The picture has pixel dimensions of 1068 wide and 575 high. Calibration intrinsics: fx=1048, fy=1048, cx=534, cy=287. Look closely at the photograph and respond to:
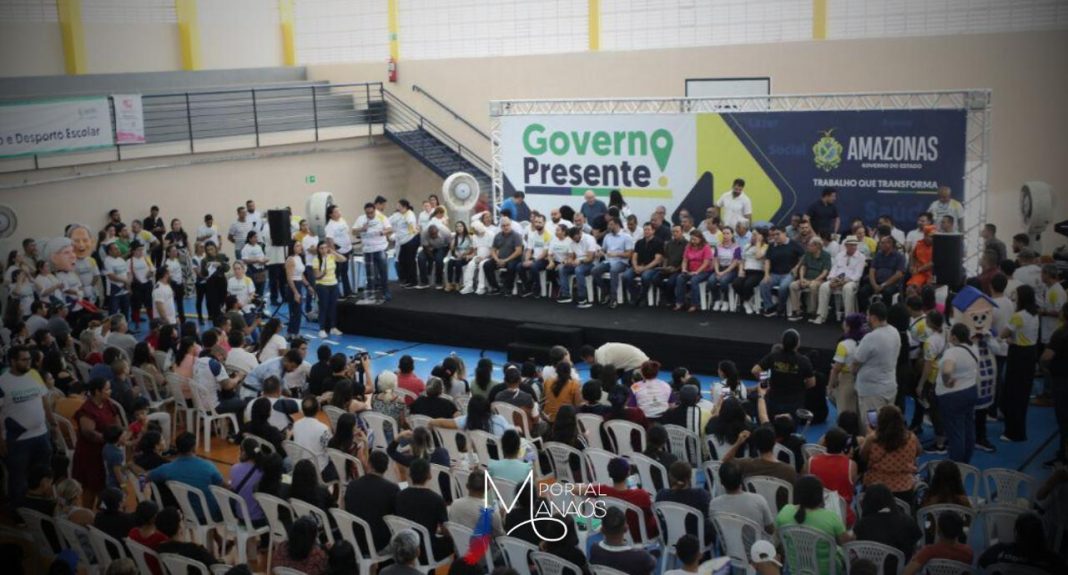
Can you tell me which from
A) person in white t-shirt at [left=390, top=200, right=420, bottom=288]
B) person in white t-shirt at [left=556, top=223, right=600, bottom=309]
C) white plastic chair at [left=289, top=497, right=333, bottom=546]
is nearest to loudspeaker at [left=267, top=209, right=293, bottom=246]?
person in white t-shirt at [left=390, top=200, right=420, bottom=288]

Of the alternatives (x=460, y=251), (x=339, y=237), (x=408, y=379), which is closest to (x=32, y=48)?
(x=339, y=237)

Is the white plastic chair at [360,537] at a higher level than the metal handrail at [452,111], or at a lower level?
lower

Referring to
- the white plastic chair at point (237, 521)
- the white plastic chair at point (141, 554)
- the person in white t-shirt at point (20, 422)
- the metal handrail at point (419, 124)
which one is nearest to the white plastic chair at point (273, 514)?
the white plastic chair at point (237, 521)

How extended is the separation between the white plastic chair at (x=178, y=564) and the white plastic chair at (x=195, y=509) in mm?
1184

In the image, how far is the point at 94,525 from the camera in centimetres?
629

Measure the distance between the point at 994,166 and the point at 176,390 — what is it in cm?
1239

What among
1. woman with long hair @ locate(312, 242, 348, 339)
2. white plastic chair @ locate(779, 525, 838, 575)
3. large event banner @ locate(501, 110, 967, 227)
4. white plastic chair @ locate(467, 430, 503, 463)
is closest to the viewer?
white plastic chair @ locate(779, 525, 838, 575)

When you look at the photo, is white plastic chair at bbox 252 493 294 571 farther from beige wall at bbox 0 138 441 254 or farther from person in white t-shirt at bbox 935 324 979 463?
beige wall at bbox 0 138 441 254

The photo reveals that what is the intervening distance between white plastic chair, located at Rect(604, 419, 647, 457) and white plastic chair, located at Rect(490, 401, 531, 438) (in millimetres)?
667

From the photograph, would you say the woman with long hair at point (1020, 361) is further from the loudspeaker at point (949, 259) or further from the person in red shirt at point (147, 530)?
the person in red shirt at point (147, 530)

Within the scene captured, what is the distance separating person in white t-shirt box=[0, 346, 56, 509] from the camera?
309 inches

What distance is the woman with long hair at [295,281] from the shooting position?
13516 mm

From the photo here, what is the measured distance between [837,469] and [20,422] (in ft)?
19.5

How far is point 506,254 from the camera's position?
14.5m
